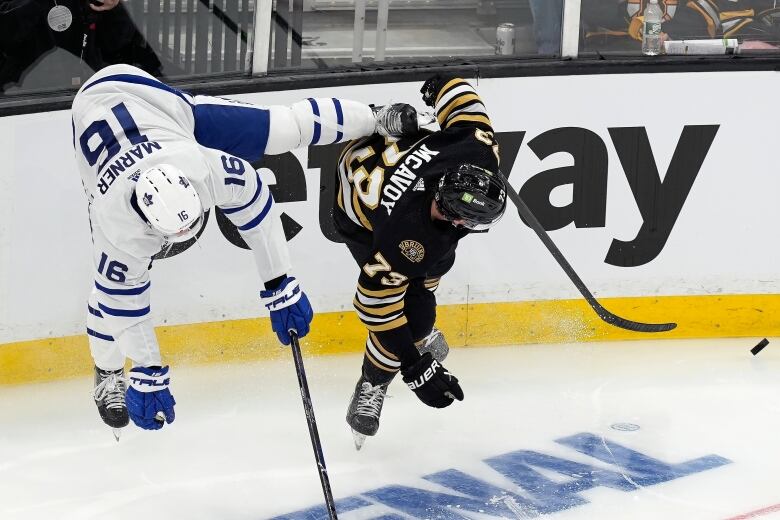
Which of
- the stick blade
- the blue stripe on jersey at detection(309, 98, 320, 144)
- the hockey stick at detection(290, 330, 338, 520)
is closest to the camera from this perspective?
the hockey stick at detection(290, 330, 338, 520)

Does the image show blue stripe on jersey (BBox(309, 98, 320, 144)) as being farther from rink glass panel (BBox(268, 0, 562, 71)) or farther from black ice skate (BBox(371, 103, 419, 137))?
rink glass panel (BBox(268, 0, 562, 71))

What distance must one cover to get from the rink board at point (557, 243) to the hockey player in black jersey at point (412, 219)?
0.70m

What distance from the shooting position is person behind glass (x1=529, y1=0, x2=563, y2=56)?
5.25 m

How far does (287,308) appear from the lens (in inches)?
161

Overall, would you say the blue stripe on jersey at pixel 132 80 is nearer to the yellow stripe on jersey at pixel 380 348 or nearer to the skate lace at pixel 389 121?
the skate lace at pixel 389 121

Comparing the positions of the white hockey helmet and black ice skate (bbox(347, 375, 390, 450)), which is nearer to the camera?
the white hockey helmet

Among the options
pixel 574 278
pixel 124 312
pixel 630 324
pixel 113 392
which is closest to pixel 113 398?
pixel 113 392

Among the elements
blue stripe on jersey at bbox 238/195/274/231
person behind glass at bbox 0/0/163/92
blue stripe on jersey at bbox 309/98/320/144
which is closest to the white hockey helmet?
blue stripe on jersey at bbox 238/195/274/231

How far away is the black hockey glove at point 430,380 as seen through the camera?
407 cm

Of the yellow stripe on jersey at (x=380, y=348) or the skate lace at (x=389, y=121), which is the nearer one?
the skate lace at (x=389, y=121)

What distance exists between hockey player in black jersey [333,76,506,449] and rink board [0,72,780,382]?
70 centimetres

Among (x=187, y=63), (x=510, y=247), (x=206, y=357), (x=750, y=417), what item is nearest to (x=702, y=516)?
(x=750, y=417)

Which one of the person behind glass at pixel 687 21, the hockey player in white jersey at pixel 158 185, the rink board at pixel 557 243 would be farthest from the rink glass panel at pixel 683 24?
the hockey player in white jersey at pixel 158 185

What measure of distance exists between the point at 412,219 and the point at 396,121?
38cm
